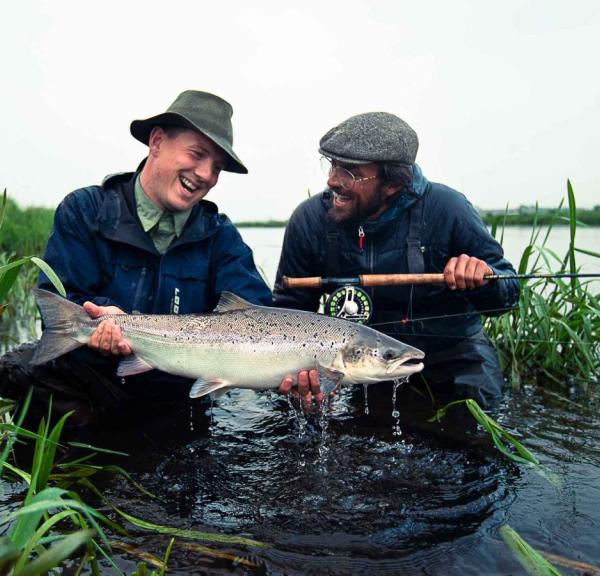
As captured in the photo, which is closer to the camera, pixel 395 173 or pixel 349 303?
pixel 349 303

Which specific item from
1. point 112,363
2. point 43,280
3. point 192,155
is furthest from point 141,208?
point 112,363

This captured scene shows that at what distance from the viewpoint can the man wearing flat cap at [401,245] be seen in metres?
4.68

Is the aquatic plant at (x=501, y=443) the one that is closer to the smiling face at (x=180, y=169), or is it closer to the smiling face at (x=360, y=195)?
the smiling face at (x=360, y=195)

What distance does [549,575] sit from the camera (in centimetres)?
191

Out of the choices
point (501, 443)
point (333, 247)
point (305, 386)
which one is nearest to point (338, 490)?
point (305, 386)

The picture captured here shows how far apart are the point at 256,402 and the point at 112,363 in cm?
140

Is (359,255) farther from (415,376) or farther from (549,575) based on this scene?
(549,575)

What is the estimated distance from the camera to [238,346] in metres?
3.65

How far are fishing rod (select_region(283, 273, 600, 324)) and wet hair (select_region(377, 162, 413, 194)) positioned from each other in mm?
810

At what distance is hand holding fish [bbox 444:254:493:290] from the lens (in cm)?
419

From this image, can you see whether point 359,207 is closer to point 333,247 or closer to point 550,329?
point 333,247

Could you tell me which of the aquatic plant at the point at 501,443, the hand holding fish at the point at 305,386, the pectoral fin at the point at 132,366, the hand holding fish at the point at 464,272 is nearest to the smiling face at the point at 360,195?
the hand holding fish at the point at 464,272

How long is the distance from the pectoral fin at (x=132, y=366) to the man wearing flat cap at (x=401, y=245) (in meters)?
1.64

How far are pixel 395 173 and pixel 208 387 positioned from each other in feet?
7.23
